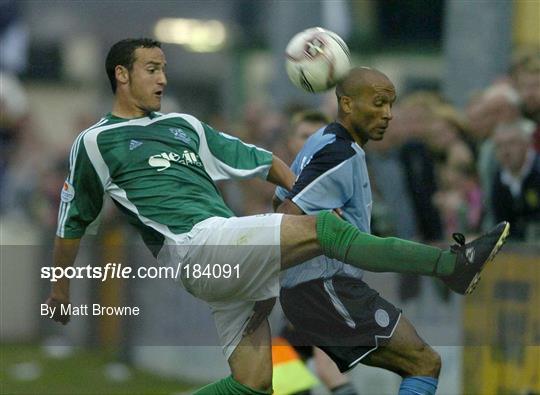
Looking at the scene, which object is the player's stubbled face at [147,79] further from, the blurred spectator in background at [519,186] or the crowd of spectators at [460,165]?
the blurred spectator in background at [519,186]

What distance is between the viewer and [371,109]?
691 cm

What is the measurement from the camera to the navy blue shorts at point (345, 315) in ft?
22.2

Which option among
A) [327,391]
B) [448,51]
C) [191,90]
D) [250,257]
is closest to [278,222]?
[250,257]

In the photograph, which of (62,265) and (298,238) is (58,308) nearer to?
(62,265)

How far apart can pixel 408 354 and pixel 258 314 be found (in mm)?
714

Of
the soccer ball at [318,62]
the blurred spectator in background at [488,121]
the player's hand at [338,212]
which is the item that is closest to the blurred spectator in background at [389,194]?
the blurred spectator in background at [488,121]

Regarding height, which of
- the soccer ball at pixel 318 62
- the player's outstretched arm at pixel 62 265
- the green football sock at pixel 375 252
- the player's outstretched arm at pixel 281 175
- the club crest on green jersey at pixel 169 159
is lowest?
the player's outstretched arm at pixel 62 265

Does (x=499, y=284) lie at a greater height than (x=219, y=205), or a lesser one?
lesser

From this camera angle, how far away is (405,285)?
29.5ft

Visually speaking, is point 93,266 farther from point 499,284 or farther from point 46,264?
point 499,284

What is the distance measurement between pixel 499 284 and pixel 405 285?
0.56 meters

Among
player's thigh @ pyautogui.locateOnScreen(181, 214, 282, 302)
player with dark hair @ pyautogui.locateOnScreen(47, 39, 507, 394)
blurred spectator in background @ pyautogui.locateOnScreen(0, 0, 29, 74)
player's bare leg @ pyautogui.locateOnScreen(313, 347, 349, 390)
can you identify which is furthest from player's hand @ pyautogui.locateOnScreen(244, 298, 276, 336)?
blurred spectator in background @ pyautogui.locateOnScreen(0, 0, 29, 74)

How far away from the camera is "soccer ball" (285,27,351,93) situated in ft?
23.7

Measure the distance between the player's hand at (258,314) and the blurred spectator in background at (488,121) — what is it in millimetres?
2505
